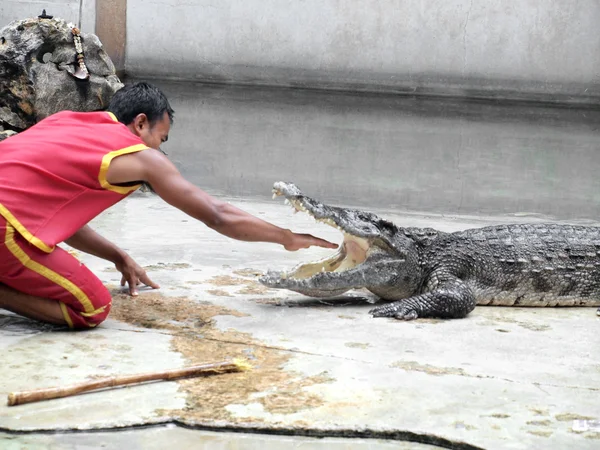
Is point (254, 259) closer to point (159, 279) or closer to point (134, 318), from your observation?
point (159, 279)

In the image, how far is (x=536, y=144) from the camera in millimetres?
11453

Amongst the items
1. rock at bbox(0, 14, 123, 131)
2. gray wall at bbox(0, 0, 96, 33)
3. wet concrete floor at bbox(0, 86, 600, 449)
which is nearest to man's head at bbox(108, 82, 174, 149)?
wet concrete floor at bbox(0, 86, 600, 449)

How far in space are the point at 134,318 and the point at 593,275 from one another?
2265 mm

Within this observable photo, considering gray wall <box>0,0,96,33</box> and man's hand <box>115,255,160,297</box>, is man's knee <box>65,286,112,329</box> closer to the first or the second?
man's hand <box>115,255,160,297</box>

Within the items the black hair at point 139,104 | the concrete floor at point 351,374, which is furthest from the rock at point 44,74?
the black hair at point 139,104

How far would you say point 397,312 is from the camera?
13.0 feet

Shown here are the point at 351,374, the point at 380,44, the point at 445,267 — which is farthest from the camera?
the point at 380,44

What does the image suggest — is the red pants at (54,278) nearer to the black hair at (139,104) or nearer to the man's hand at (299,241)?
the black hair at (139,104)

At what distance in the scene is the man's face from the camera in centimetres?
359

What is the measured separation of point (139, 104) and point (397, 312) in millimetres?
1418

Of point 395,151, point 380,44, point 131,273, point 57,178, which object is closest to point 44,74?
point 395,151

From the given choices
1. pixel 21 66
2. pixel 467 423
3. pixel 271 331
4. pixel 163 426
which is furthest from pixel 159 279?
pixel 21 66

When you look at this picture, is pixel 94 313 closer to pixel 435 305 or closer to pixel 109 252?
pixel 109 252

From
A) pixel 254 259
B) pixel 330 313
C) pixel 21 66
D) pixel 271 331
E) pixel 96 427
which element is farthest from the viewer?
pixel 21 66
